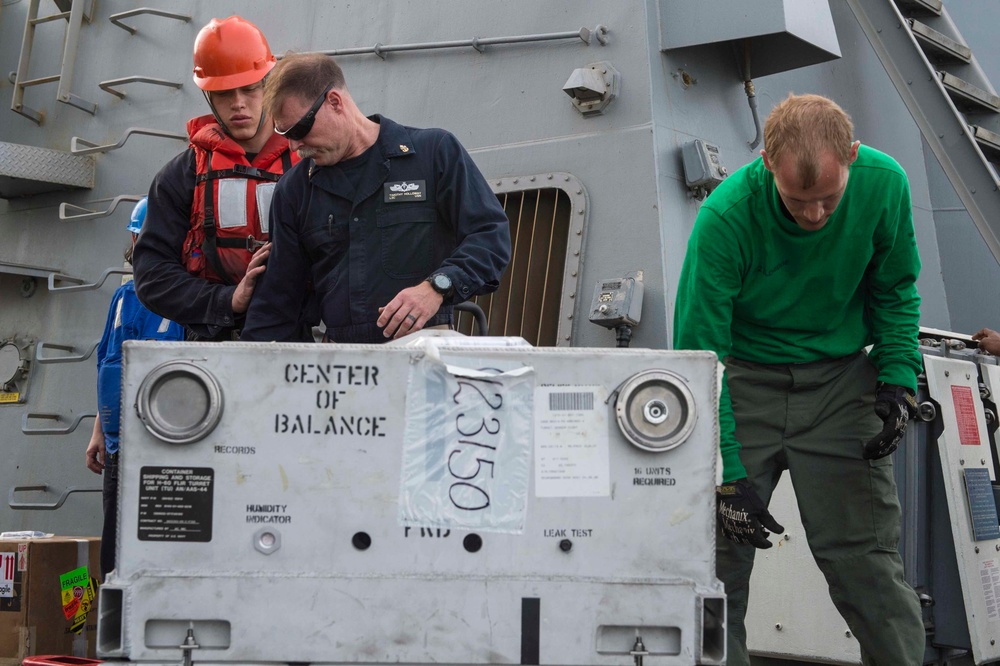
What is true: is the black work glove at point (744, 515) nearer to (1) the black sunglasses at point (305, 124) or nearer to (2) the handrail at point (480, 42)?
(1) the black sunglasses at point (305, 124)

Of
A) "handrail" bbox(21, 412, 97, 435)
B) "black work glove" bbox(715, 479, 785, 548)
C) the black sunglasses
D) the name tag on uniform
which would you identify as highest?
the black sunglasses

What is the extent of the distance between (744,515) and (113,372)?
2.50 metres

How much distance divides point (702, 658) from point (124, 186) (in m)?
5.02

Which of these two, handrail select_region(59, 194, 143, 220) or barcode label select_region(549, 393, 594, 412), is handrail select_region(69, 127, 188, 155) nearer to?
handrail select_region(59, 194, 143, 220)

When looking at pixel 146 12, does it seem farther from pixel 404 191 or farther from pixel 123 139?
pixel 404 191

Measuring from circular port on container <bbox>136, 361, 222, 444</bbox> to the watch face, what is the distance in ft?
2.65

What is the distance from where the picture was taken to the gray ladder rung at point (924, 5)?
6051 millimetres

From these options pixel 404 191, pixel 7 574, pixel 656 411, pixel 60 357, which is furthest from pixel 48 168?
pixel 656 411

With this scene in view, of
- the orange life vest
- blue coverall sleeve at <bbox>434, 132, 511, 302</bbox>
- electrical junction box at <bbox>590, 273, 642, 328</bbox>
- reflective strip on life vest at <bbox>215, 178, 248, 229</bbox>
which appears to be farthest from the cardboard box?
blue coverall sleeve at <bbox>434, 132, 511, 302</bbox>

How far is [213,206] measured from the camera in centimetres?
376

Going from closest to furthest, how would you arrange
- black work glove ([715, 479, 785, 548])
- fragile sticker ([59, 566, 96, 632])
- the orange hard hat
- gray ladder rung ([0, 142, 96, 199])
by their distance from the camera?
black work glove ([715, 479, 785, 548]) → the orange hard hat → fragile sticker ([59, 566, 96, 632]) → gray ladder rung ([0, 142, 96, 199])

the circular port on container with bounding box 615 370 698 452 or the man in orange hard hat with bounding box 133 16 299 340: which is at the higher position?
the man in orange hard hat with bounding box 133 16 299 340

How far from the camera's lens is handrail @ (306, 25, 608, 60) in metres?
4.51

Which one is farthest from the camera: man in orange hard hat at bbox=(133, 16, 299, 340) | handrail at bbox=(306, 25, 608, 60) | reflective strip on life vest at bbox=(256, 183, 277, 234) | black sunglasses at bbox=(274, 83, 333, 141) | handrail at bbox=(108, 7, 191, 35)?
handrail at bbox=(108, 7, 191, 35)
